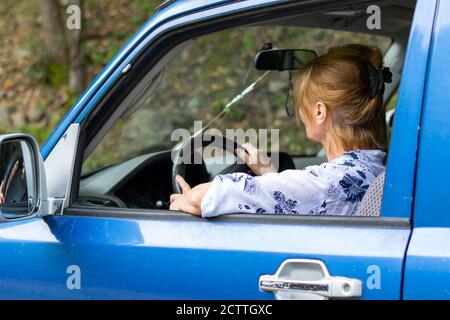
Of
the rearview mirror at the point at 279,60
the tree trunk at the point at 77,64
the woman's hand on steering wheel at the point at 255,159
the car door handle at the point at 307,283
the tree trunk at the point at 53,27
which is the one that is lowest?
the car door handle at the point at 307,283

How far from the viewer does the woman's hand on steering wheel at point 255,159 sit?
3.02 m

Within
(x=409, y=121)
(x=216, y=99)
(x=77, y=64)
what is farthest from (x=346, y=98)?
(x=77, y=64)

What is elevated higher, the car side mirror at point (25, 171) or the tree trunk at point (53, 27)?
the tree trunk at point (53, 27)

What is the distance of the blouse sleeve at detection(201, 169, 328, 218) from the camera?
2244mm

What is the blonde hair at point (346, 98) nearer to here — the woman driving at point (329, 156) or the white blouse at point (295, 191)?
the woman driving at point (329, 156)

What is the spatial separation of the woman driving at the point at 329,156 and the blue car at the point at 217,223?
4.0 inches

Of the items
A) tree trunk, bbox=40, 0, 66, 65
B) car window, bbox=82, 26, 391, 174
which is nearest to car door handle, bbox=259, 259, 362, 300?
car window, bbox=82, 26, 391, 174

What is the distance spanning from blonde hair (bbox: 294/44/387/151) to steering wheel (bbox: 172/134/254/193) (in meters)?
0.51

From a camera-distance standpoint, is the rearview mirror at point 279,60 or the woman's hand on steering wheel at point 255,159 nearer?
the woman's hand on steering wheel at point 255,159

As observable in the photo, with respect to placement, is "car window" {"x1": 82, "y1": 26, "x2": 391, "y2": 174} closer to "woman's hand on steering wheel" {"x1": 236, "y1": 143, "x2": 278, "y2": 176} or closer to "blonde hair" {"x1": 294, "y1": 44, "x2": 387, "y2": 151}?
"woman's hand on steering wheel" {"x1": 236, "y1": 143, "x2": 278, "y2": 176}

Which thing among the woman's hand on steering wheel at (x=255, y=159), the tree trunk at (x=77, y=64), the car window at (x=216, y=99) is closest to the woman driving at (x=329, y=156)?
the woman's hand on steering wheel at (x=255, y=159)

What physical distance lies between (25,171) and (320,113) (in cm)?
94

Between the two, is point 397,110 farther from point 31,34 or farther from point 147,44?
point 31,34

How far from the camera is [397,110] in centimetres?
201
